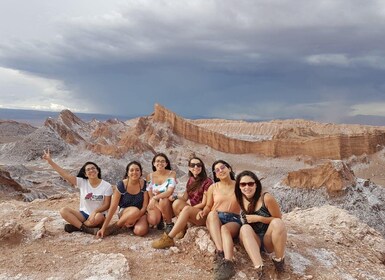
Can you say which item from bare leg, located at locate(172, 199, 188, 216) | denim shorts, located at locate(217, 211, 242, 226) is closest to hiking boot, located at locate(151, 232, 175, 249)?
bare leg, located at locate(172, 199, 188, 216)

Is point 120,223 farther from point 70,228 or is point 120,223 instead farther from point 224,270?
point 224,270

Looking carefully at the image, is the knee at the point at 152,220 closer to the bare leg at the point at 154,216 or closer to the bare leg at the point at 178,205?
the bare leg at the point at 154,216

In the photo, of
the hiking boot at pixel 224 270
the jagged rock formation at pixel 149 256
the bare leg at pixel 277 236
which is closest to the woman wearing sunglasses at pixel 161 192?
the jagged rock formation at pixel 149 256

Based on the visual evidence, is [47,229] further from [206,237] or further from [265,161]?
[265,161]

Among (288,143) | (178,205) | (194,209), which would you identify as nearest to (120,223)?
(178,205)

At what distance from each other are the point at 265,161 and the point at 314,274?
41405mm

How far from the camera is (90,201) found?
6.81 metres

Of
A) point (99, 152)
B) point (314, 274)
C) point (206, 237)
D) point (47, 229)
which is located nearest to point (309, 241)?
point (314, 274)

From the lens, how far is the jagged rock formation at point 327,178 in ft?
68.9

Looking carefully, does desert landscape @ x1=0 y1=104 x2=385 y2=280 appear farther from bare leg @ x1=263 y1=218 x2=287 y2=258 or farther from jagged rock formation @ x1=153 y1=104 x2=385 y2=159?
bare leg @ x1=263 y1=218 x2=287 y2=258

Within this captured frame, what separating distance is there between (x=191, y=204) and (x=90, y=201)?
1565mm

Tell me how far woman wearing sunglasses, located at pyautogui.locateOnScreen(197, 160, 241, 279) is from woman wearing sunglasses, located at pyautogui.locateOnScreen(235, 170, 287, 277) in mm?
174

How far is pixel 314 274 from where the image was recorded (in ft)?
19.9

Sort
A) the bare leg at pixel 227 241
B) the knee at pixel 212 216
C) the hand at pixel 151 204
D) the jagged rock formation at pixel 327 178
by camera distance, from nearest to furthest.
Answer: the bare leg at pixel 227 241 → the knee at pixel 212 216 → the hand at pixel 151 204 → the jagged rock formation at pixel 327 178
